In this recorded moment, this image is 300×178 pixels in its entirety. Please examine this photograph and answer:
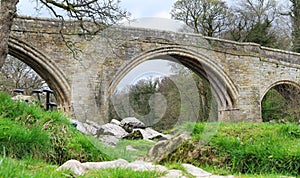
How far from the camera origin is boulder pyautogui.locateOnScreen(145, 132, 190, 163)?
4.16 metres

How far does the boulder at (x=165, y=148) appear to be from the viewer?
4.16 m

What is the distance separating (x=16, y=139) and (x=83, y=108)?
9832mm

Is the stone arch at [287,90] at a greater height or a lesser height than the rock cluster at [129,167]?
greater

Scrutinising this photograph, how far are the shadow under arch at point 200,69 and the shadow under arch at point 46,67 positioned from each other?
6.14 feet

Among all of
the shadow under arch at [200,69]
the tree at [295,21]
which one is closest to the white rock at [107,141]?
the shadow under arch at [200,69]

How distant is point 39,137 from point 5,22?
2.32 m

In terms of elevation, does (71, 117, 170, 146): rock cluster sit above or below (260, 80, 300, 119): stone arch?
below

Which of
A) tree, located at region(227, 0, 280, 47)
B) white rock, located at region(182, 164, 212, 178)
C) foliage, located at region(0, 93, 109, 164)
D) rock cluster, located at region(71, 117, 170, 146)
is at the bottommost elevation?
rock cluster, located at region(71, 117, 170, 146)

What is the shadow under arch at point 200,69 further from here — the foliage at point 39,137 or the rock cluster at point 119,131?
the foliage at point 39,137

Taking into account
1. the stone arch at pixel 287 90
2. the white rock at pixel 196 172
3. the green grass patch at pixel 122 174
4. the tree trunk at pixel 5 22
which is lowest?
the white rock at pixel 196 172

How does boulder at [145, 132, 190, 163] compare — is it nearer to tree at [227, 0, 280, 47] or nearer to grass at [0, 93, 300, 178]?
grass at [0, 93, 300, 178]

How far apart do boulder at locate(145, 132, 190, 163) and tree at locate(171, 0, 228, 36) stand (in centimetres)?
1829

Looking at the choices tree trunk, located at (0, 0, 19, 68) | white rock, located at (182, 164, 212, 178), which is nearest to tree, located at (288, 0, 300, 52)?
tree trunk, located at (0, 0, 19, 68)

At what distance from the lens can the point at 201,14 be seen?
22266 millimetres
